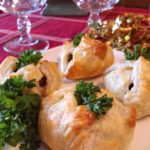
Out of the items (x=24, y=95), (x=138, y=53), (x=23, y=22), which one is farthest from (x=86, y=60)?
(x=23, y=22)

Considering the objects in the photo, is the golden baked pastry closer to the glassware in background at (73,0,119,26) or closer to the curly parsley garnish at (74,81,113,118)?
the curly parsley garnish at (74,81,113,118)

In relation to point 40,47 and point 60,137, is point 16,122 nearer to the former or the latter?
point 60,137

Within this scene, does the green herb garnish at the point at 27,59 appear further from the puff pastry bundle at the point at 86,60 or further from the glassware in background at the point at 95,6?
the glassware in background at the point at 95,6

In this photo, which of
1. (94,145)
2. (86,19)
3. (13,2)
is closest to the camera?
(94,145)


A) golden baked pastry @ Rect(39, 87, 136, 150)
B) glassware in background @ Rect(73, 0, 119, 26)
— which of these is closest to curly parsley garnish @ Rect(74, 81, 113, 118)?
golden baked pastry @ Rect(39, 87, 136, 150)

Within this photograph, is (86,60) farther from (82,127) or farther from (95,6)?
(95,6)

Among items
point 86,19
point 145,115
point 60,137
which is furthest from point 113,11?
point 60,137
